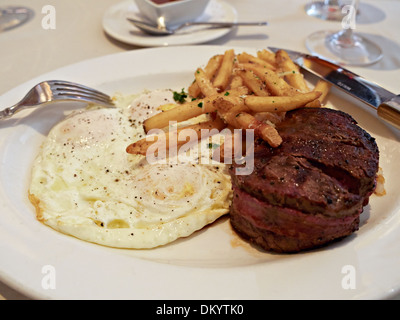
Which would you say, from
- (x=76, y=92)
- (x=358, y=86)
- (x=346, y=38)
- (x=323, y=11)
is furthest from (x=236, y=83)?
(x=323, y=11)

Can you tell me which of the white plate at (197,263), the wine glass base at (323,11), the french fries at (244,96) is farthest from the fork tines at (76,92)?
the wine glass base at (323,11)

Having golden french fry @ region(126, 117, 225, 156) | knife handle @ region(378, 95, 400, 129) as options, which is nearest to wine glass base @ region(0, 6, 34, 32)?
golden french fry @ region(126, 117, 225, 156)

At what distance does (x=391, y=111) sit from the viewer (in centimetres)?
304

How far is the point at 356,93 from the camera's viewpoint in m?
3.39

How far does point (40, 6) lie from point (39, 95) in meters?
3.51

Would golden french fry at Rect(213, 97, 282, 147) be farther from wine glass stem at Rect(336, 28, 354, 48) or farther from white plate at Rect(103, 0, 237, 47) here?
wine glass stem at Rect(336, 28, 354, 48)

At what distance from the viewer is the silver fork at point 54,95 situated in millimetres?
3211

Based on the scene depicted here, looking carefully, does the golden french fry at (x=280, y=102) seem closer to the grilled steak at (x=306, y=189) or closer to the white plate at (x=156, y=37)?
the grilled steak at (x=306, y=189)
